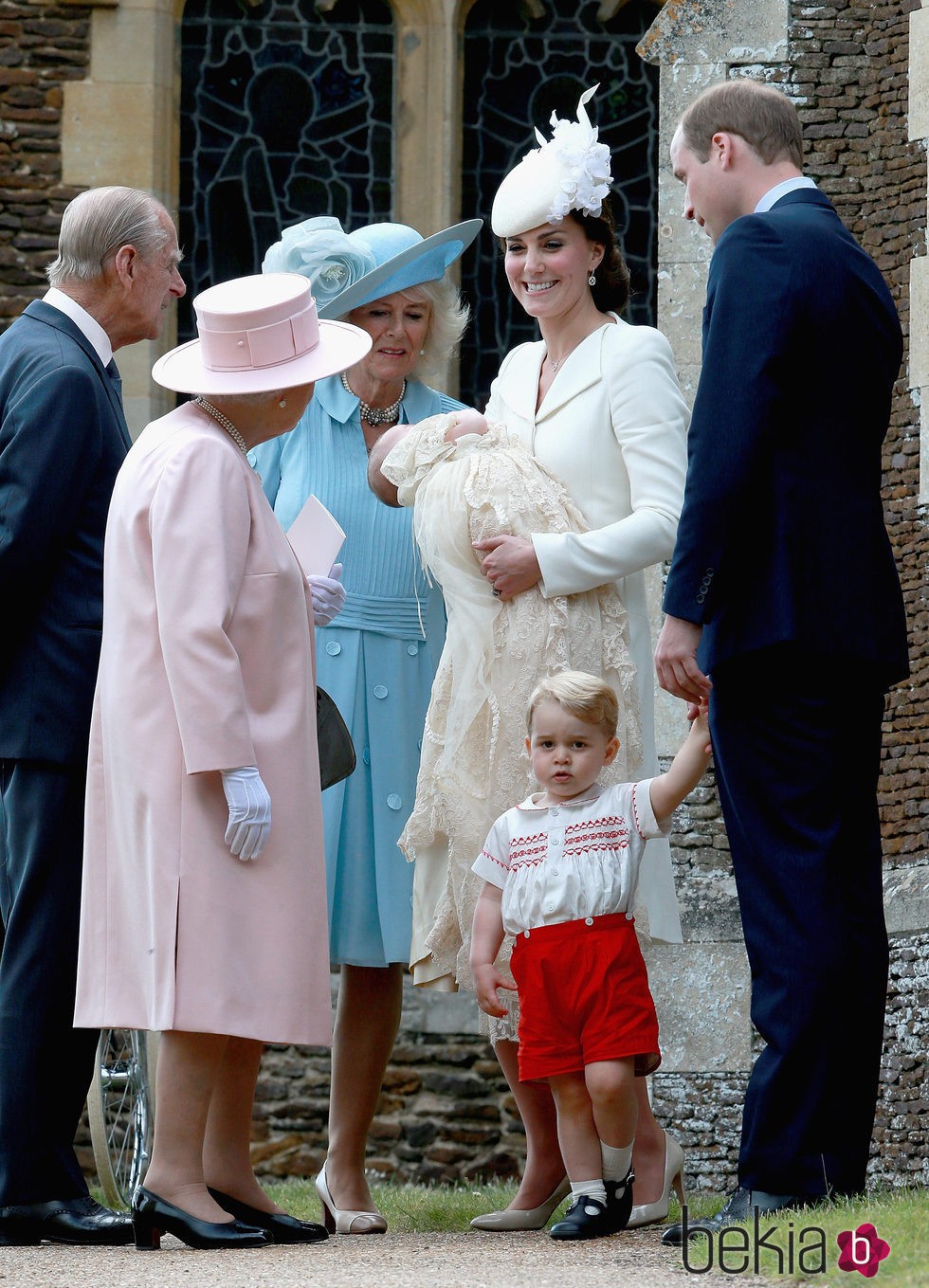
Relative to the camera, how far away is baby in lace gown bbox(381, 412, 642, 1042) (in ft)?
14.3

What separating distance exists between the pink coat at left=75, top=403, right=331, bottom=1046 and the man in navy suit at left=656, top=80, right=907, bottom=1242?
2.56ft

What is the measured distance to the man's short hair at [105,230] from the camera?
4434 millimetres

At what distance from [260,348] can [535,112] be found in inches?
218

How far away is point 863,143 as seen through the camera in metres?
6.94

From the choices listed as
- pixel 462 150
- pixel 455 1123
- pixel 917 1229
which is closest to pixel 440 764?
pixel 917 1229

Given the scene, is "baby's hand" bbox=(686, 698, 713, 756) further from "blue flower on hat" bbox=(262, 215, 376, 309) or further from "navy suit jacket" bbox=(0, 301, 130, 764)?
"blue flower on hat" bbox=(262, 215, 376, 309)

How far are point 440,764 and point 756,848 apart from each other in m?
0.87

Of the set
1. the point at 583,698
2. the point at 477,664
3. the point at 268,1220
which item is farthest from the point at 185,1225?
the point at 477,664

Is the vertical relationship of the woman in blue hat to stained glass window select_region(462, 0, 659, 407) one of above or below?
below

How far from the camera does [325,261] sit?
498 cm

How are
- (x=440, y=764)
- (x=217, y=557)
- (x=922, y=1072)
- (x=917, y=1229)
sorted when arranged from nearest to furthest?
(x=917, y=1229), (x=217, y=557), (x=440, y=764), (x=922, y=1072)

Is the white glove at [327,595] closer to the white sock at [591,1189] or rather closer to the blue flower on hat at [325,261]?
the blue flower on hat at [325,261]

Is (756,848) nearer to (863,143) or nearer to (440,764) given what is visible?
(440,764)

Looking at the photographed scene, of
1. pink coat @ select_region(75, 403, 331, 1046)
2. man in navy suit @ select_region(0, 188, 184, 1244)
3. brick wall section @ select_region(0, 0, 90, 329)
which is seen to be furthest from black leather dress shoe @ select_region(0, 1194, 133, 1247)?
brick wall section @ select_region(0, 0, 90, 329)
